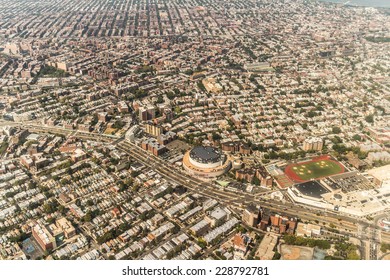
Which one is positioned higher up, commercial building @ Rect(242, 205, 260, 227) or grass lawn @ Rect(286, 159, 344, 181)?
commercial building @ Rect(242, 205, 260, 227)

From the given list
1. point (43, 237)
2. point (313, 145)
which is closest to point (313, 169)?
point (313, 145)

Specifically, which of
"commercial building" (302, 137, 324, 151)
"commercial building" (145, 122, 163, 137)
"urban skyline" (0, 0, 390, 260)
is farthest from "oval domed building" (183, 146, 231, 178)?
"commercial building" (302, 137, 324, 151)

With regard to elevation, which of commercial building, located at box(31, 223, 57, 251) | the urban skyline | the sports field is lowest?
the sports field

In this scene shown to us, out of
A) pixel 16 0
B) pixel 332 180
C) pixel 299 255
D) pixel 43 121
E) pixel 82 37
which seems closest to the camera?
pixel 299 255

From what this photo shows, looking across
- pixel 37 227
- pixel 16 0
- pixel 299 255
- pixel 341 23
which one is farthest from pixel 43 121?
pixel 341 23

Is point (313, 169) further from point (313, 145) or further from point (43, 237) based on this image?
point (43, 237)

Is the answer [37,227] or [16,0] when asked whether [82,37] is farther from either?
[37,227]

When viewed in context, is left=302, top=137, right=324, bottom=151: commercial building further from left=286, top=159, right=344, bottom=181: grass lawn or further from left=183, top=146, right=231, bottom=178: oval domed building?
left=183, top=146, right=231, bottom=178: oval domed building

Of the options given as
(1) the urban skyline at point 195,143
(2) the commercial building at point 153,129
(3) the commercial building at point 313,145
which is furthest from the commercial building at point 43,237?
(3) the commercial building at point 313,145
